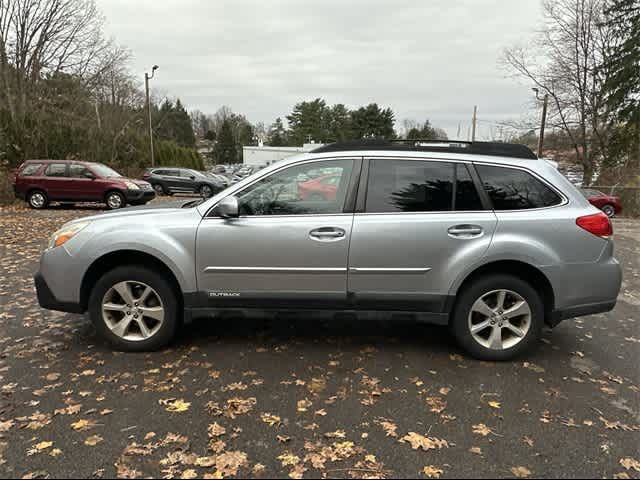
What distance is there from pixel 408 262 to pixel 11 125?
816 inches

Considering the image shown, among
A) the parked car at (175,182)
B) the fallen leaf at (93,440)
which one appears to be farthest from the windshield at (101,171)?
the fallen leaf at (93,440)

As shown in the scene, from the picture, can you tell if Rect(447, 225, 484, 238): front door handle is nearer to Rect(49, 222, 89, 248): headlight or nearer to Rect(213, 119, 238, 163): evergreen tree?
Rect(49, 222, 89, 248): headlight

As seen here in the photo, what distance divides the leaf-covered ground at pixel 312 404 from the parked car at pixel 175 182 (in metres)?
19.9

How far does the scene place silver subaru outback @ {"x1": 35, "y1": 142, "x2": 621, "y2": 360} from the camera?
3.53m

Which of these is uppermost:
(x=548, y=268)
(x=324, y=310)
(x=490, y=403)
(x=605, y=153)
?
(x=605, y=153)

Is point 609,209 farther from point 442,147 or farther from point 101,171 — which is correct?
point 101,171

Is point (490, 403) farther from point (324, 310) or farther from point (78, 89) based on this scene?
point (78, 89)

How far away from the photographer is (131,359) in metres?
3.65

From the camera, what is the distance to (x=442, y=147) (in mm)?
3873

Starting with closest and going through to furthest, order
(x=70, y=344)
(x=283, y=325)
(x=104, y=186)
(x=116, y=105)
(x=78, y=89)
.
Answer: (x=70, y=344)
(x=283, y=325)
(x=104, y=186)
(x=78, y=89)
(x=116, y=105)

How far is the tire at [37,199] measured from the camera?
14.8 m

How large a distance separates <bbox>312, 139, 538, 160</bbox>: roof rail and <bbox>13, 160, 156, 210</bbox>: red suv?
12893mm

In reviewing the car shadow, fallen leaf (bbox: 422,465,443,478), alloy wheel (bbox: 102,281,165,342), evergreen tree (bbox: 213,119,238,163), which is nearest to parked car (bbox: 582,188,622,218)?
the car shadow

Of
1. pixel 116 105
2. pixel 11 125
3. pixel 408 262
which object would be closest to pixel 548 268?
pixel 408 262
